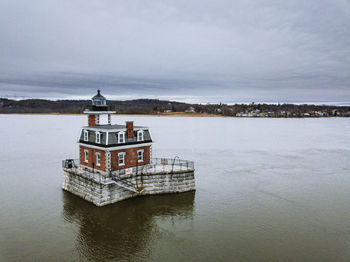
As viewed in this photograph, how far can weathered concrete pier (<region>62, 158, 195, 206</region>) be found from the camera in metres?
22.6

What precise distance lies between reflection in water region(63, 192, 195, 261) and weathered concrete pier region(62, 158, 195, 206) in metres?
0.60

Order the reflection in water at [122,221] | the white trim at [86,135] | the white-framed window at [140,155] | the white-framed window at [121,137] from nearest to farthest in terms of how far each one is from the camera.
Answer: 1. the reflection in water at [122,221]
2. the white-framed window at [121,137]
3. the white trim at [86,135]
4. the white-framed window at [140,155]

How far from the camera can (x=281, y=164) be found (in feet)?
141

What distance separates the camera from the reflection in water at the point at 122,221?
17156mm

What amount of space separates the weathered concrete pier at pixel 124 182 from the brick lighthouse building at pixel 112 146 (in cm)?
64

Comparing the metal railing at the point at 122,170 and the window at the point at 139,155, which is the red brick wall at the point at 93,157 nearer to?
the metal railing at the point at 122,170

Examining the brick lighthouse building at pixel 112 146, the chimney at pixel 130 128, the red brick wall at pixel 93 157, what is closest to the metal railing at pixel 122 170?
the brick lighthouse building at pixel 112 146

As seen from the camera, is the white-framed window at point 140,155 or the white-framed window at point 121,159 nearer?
the white-framed window at point 121,159

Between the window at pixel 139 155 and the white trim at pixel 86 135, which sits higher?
the white trim at pixel 86 135

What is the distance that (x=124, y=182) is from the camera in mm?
23422

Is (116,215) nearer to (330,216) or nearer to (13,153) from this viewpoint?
(330,216)

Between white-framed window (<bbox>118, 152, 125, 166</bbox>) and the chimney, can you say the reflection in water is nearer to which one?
white-framed window (<bbox>118, 152, 125, 166</bbox>)

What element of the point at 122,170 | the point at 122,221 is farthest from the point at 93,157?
the point at 122,221

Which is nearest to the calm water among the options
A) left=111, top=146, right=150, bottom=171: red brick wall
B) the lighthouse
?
the lighthouse
